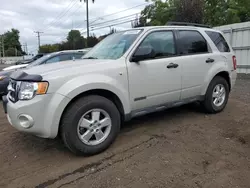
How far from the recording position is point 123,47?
4.14 metres

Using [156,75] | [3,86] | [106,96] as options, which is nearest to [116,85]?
[106,96]

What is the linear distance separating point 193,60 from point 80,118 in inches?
98.4

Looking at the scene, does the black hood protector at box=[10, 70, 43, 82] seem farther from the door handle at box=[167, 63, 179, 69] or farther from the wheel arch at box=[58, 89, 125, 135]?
the door handle at box=[167, 63, 179, 69]

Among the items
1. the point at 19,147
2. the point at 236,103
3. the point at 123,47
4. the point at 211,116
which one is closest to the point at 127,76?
the point at 123,47

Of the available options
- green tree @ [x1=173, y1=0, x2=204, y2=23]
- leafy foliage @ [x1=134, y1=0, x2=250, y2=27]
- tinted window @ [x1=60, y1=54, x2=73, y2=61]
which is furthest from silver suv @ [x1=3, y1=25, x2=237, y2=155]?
leafy foliage @ [x1=134, y1=0, x2=250, y2=27]

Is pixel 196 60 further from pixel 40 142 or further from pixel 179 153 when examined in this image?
pixel 40 142

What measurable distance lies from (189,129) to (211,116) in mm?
1007

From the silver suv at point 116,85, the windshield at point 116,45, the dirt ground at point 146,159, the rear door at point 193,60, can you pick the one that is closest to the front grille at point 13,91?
the silver suv at point 116,85

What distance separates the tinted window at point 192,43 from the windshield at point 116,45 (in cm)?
90

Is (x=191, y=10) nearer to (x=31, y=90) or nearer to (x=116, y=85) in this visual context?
(x=116, y=85)

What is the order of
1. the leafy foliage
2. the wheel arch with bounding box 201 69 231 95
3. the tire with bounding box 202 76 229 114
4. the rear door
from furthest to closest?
1. the leafy foliage
2. the tire with bounding box 202 76 229 114
3. the wheel arch with bounding box 201 69 231 95
4. the rear door

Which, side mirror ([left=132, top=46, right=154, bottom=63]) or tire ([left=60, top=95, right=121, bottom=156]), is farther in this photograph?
side mirror ([left=132, top=46, right=154, bottom=63])

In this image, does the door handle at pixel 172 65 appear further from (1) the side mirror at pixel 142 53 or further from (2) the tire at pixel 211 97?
(2) the tire at pixel 211 97

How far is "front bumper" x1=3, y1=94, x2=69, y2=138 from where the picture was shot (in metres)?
3.20
